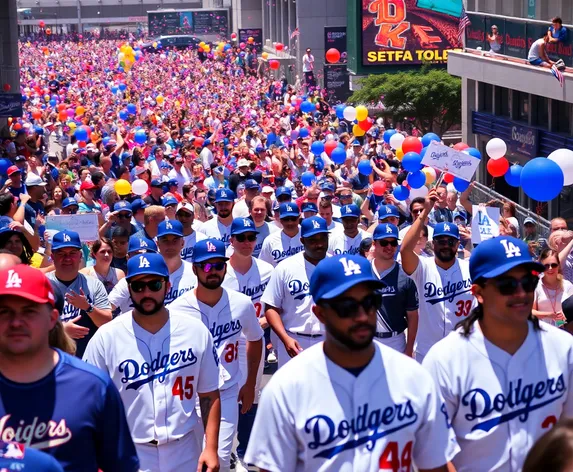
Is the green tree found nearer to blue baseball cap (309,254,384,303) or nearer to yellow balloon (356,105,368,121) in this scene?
yellow balloon (356,105,368,121)

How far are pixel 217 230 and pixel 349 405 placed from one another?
26.7ft

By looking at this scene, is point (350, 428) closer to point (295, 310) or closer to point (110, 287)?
point (295, 310)

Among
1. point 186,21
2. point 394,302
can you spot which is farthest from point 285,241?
point 186,21

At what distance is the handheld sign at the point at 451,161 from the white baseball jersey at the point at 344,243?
1.35m

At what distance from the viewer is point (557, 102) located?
2442 centimetres

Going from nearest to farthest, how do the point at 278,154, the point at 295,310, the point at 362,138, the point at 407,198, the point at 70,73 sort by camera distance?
the point at 295,310 → the point at 407,198 → the point at 278,154 → the point at 362,138 → the point at 70,73

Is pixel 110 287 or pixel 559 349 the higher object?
pixel 559 349

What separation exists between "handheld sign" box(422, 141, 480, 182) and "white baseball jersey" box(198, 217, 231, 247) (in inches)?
85.4

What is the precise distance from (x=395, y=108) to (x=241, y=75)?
19.0 meters

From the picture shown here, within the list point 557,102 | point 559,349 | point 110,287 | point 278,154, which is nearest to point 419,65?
point 557,102

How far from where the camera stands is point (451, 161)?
1232 cm

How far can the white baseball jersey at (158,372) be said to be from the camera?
19.9 feet

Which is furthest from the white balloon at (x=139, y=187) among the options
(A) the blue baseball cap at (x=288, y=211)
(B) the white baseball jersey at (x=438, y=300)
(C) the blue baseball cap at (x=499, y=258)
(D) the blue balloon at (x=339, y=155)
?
(C) the blue baseball cap at (x=499, y=258)

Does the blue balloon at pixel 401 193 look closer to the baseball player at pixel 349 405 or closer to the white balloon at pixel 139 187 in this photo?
the white balloon at pixel 139 187
